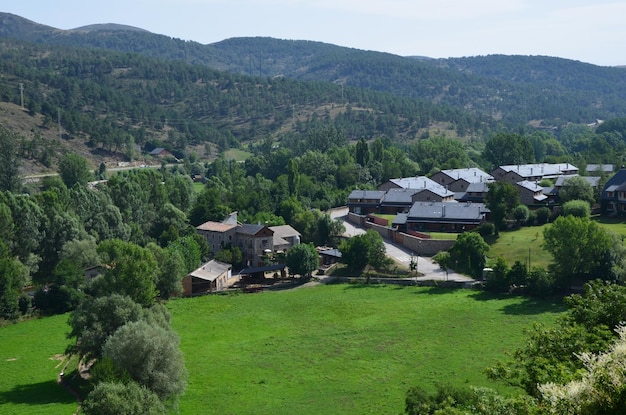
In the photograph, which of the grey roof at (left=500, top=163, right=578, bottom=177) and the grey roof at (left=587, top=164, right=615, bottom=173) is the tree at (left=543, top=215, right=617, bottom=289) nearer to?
the grey roof at (left=500, top=163, right=578, bottom=177)

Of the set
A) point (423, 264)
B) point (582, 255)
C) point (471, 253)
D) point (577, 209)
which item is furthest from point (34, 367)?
point (577, 209)

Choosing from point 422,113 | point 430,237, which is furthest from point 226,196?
point 422,113

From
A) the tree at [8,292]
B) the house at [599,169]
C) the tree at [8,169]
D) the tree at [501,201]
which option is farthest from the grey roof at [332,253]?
the tree at [8,169]

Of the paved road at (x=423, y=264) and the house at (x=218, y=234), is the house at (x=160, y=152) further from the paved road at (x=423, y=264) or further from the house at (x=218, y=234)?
→ the paved road at (x=423, y=264)

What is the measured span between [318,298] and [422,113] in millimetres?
132861

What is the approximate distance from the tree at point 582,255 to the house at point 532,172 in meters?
34.5

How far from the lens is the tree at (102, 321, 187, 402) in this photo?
1138 inches

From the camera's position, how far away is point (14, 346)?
39.3 m

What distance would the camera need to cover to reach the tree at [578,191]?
67188mm

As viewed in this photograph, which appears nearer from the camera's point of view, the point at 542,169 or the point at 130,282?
the point at 130,282

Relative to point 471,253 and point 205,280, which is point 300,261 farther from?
point 471,253

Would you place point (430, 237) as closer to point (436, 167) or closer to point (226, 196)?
point (226, 196)

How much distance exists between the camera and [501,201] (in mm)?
62094

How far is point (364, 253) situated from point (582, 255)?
16214 mm
